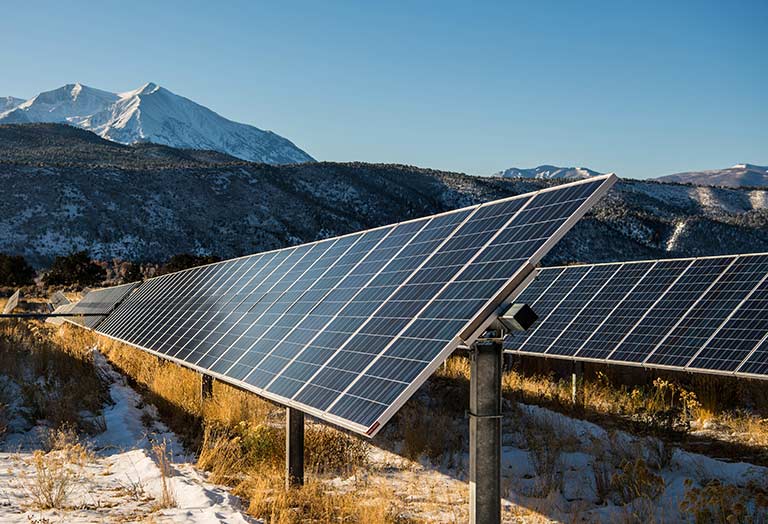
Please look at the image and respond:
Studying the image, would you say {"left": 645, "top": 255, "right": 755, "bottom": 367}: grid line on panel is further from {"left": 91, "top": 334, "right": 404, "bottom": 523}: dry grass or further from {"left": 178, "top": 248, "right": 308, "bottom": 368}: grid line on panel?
{"left": 178, "top": 248, "right": 308, "bottom": 368}: grid line on panel

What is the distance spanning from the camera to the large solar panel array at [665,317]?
576 inches

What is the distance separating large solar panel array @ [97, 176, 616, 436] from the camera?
7.35 m

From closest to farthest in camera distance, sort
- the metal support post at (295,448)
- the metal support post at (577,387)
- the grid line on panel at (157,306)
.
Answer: the metal support post at (295,448) < the metal support post at (577,387) < the grid line on panel at (157,306)

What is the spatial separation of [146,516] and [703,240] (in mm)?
118011

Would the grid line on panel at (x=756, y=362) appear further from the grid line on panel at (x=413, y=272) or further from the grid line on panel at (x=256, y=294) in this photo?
the grid line on panel at (x=256, y=294)

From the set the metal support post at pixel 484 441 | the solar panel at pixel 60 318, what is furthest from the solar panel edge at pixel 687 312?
the solar panel at pixel 60 318

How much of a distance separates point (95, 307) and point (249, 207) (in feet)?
251

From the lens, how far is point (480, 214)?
400 inches

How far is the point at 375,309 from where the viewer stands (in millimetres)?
9617

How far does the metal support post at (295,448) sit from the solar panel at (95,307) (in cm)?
2033

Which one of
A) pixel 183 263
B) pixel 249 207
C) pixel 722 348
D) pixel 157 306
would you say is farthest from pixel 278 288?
pixel 249 207

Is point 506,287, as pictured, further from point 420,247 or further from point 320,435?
point 320,435

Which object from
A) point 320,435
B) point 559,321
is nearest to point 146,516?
point 320,435

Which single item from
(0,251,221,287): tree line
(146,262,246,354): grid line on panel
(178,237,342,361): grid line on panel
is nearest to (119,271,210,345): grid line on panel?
(146,262,246,354): grid line on panel
